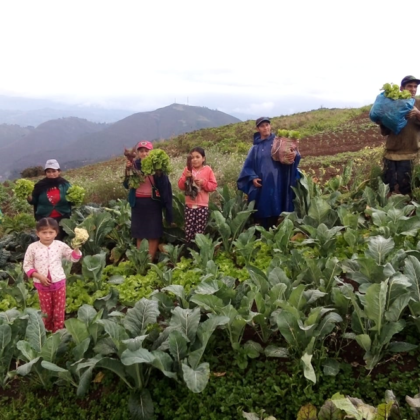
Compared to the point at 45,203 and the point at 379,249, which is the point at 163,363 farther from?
the point at 45,203

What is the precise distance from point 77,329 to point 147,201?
2209 millimetres

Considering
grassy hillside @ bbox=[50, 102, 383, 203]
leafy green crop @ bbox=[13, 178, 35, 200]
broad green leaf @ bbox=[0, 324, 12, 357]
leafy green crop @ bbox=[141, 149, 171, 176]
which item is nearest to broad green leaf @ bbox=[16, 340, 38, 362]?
broad green leaf @ bbox=[0, 324, 12, 357]

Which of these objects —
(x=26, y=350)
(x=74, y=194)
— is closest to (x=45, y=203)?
(x=74, y=194)

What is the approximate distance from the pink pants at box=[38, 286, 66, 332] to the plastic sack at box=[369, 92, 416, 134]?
421cm

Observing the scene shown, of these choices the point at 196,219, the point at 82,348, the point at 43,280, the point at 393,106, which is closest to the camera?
the point at 82,348

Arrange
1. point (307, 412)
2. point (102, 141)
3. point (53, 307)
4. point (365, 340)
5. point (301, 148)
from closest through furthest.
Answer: point (307, 412)
point (365, 340)
point (53, 307)
point (301, 148)
point (102, 141)

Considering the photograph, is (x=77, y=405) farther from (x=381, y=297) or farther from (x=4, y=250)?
(x=4, y=250)

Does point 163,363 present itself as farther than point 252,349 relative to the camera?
No

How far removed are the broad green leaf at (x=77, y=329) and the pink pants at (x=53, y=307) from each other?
0.95 meters

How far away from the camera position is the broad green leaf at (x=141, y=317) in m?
3.12

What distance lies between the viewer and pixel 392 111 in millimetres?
5062

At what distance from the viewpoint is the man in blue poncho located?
5.25 meters

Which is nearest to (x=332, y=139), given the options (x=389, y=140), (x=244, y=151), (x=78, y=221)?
(x=244, y=151)

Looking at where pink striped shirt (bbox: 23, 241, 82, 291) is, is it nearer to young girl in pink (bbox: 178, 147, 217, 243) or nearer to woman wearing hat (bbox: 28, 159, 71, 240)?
young girl in pink (bbox: 178, 147, 217, 243)
